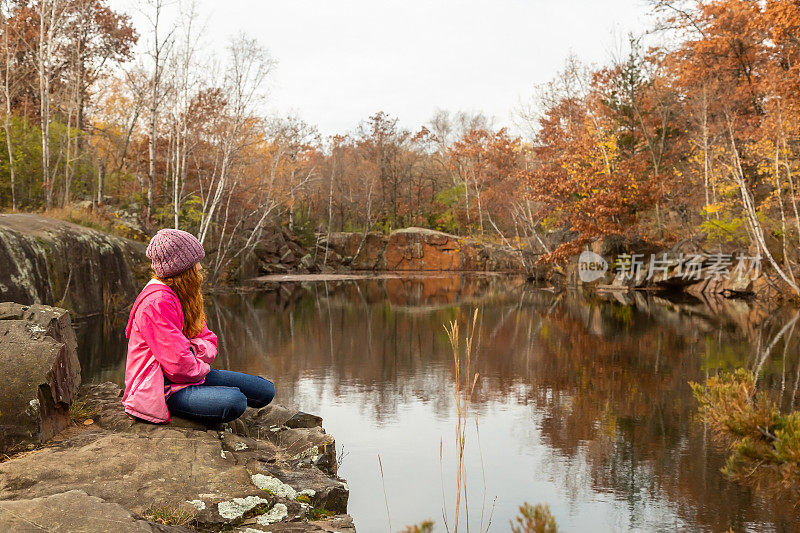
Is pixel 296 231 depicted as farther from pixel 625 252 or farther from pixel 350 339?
pixel 350 339

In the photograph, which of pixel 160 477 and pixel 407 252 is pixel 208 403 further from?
pixel 407 252

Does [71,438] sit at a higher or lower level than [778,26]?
lower

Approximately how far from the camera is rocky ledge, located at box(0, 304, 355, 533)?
297 centimetres

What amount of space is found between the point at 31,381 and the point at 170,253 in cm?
118

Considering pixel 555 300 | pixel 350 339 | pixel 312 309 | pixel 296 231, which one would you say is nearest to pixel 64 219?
pixel 312 309

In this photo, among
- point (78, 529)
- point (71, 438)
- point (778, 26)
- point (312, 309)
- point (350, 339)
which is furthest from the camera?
point (312, 309)

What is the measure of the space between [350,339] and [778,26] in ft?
40.9

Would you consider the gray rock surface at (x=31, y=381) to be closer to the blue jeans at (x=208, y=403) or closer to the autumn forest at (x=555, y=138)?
the blue jeans at (x=208, y=403)

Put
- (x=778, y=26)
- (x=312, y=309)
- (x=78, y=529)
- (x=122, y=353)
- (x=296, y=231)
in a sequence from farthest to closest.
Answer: (x=296, y=231)
(x=312, y=309)
(x=778, y=26)
(x=122, y=353)
(x=78, y=529)

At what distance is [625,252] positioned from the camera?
26922mm

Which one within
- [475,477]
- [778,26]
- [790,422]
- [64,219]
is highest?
[778,26]

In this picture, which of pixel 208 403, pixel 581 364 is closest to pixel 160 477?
pixel 208 403

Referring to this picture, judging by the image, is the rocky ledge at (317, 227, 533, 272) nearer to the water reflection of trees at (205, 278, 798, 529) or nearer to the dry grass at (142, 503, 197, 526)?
the water reflection of trees at (205, 278, 798, 529)

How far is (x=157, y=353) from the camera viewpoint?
4387mm
